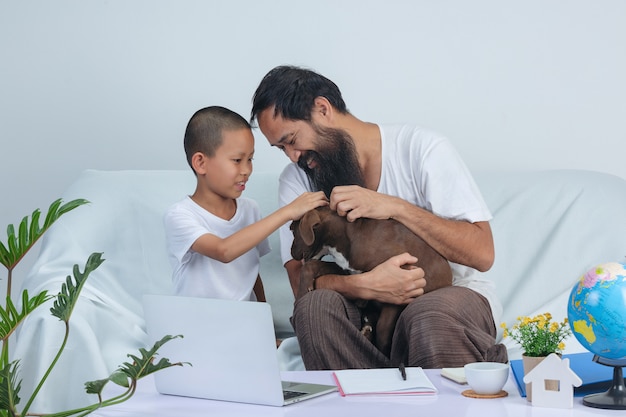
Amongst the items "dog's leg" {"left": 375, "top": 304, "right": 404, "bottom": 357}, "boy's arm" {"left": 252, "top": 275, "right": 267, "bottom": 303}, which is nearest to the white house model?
"dog's leg" {"left": 375, "top": 304, "right": 404, "bottom": 357}

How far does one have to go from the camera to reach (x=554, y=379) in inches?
56.6

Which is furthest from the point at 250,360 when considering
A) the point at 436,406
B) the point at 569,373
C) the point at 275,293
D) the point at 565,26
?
the point at 565,26

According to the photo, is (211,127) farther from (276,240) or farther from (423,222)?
(423,222)

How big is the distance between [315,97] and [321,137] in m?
0.12

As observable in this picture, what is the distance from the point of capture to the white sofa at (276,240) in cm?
254

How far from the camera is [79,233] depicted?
8.75ft

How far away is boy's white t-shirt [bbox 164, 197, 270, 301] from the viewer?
2445mm

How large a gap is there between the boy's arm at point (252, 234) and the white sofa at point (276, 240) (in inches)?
12.2

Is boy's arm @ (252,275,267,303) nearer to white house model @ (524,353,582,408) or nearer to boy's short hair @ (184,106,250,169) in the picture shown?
boy's short hair @ (184,106,250,169)

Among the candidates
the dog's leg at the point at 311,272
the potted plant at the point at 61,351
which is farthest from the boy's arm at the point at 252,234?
the potted plant at the point at 61,351

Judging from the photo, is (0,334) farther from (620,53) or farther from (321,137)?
(620,53)

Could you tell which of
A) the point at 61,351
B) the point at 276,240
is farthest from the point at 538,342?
the point at 276,240

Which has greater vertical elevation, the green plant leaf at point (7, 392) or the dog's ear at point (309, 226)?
the dog's ear at point (309, 226)

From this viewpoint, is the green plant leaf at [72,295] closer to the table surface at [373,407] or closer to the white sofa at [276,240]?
the table surface at [373,407]
